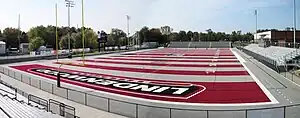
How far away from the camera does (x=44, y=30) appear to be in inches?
3179

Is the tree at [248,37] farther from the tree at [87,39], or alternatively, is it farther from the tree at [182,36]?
the tree at [87,39]

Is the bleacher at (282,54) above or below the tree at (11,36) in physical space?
below

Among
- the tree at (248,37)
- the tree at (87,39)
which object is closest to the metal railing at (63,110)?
the tree at (87,39)

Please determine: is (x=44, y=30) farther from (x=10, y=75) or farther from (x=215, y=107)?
(x=215, y=107)

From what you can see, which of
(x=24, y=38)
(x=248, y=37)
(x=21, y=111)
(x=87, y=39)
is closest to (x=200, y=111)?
(x=21, y=111)

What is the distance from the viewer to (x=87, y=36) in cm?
7350

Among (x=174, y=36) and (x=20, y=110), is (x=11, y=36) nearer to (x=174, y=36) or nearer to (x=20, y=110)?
(x=174, y=36)

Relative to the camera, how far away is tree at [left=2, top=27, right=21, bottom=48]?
8719cm

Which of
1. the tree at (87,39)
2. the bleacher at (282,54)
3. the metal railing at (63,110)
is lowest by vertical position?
the metal railing at (63,110)

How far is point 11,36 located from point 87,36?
1174 inches

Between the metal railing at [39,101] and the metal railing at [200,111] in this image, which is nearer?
the metal railing at [200,111]

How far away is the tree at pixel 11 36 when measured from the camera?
8719 centimetres

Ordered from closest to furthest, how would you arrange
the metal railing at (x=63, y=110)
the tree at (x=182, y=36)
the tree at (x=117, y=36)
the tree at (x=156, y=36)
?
1. the metal railing at (x=63, y=110)
2. the tree at (x=156, y=36)
3. the tree at (x=117, y=36)
4. the tree at (x=182, y=36)

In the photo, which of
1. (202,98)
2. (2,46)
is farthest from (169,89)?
(2,46)
